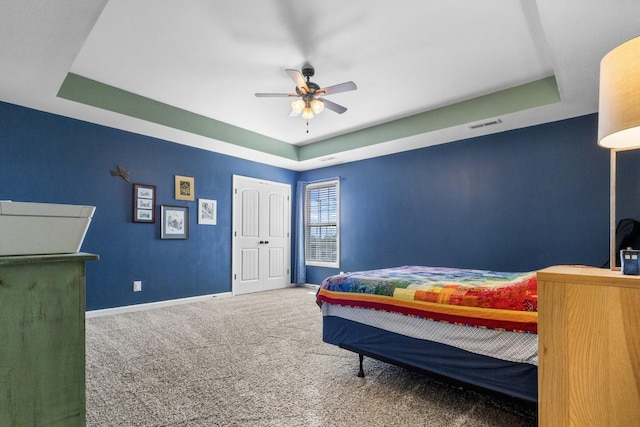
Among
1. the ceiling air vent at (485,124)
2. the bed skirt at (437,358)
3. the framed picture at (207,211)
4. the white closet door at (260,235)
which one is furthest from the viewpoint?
the white closet door at (260,235)

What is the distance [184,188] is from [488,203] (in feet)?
14.5

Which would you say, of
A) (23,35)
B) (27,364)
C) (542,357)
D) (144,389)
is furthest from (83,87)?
(542,357)

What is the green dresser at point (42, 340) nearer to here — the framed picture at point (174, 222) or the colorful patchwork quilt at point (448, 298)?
the colorful patchwork quilt at point (448, 298)

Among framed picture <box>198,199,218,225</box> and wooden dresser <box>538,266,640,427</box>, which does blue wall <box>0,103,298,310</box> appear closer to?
framed picture <box>198,199,218,225</box>

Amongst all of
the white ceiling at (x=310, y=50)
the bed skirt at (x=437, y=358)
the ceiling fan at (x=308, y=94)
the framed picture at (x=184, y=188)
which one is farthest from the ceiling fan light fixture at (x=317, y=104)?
the framed picture at (x=184, y=188)

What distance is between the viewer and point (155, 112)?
4.06m

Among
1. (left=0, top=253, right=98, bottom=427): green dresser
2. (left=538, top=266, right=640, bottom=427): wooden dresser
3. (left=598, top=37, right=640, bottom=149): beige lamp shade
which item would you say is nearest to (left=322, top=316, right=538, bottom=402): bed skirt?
(left=538, top=266, right=640, bottom=427): wooden dresser

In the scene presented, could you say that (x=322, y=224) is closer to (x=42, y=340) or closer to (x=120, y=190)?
(x=120, y=190)

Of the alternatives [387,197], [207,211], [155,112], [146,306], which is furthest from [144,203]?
[387,197]

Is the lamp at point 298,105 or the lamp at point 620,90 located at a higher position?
the lamp at point 298,105

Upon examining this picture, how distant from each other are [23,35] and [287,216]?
15.2 ft

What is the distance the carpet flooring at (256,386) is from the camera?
1809 millimetres

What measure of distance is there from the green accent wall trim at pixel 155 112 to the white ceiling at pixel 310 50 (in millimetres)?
93

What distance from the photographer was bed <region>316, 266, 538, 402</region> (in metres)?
1.65
